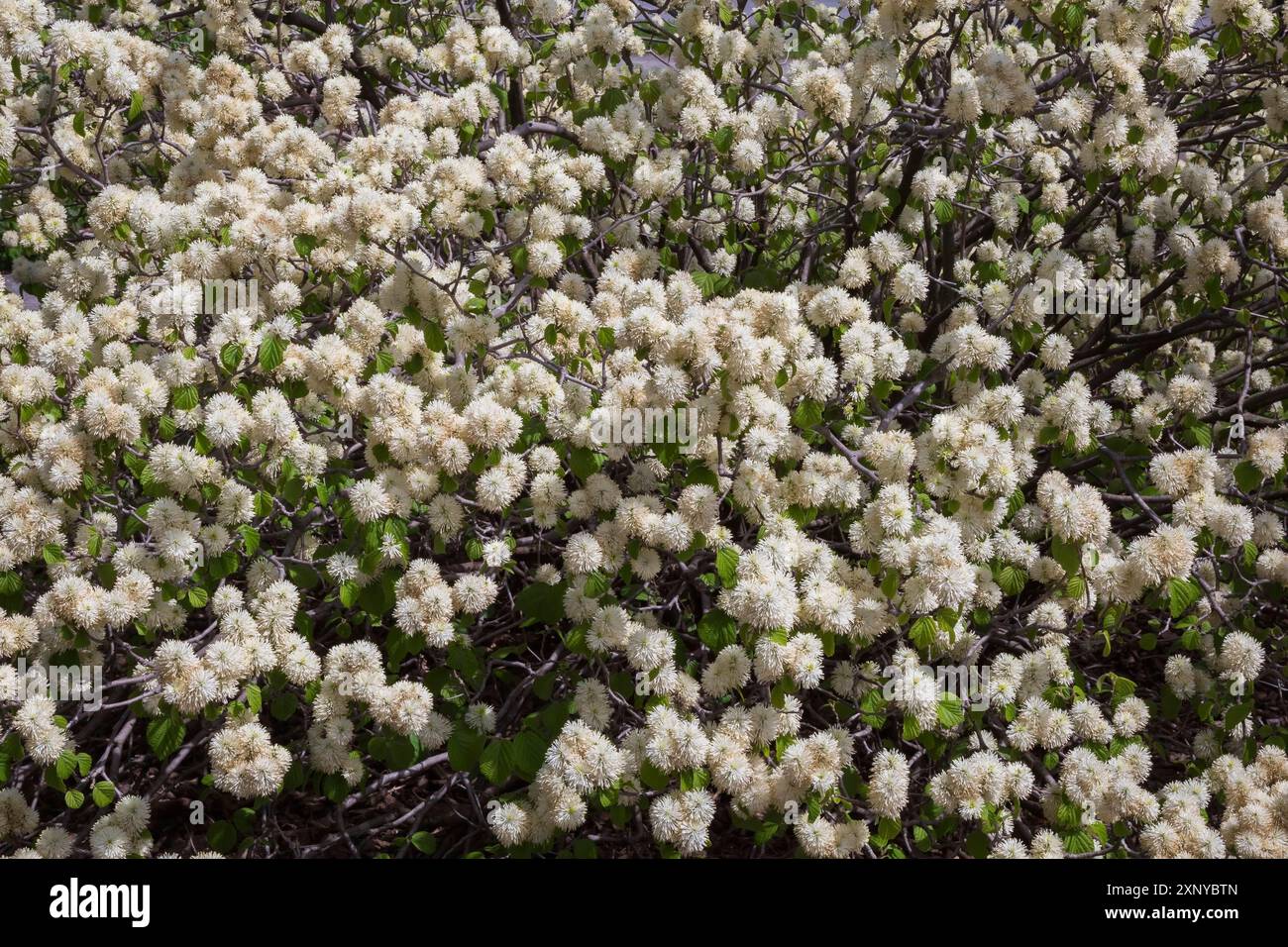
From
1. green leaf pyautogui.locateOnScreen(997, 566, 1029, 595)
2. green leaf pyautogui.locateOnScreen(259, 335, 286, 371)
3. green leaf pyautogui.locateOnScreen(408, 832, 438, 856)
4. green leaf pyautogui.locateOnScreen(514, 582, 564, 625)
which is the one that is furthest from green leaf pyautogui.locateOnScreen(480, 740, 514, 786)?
green leaf pyautogui.locateOnScreen(997, 566, 1029, 595)

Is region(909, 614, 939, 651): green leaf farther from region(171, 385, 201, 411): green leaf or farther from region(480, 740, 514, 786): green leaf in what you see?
region(171, 385, 201, 411): green leaf

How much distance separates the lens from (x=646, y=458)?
3111mm

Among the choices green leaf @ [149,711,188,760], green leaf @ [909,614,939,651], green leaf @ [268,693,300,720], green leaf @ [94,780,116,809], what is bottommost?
green leaf @ [94,780,116,809]

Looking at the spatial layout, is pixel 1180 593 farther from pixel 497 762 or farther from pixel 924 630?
pixel 497 762

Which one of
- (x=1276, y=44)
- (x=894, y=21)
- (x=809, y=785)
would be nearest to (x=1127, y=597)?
(x=809, y=785)

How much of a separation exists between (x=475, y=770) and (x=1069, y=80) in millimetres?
3516

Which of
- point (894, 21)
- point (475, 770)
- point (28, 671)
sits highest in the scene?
point (894, 21)

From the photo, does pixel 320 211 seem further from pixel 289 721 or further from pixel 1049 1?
pixel 1049 1

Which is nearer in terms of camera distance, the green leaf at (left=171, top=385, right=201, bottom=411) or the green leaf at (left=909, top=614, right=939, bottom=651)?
the green leaf at (left=909, top=614, right=939, bottom=651)

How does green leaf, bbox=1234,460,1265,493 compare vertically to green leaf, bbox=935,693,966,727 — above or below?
above

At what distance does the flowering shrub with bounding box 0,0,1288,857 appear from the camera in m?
2.91

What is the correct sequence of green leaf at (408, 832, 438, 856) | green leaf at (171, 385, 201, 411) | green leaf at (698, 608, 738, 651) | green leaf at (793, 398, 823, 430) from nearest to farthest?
1. green leaf at (698, 608, 738, 651)
2. green leaf at (793, 398, 823, 430)
3. green leaf at (171, 385, 201, 411)
4. green leaf at (408, 832, 438, 856)

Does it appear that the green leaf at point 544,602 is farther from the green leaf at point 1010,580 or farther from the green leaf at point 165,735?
the green leaf at point 1010,580

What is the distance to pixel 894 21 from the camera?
3.47 m
